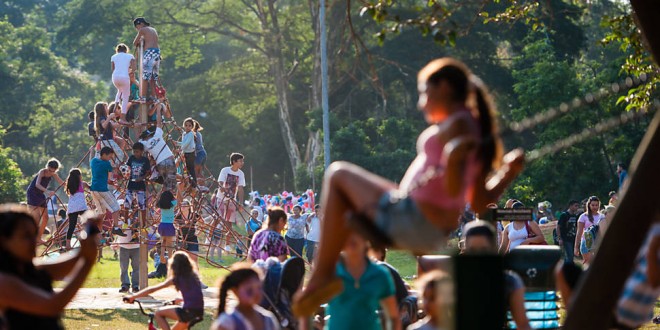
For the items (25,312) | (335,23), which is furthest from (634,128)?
(25,312)

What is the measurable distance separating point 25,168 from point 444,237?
181 feet

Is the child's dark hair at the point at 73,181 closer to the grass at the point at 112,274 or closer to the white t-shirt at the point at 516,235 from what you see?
the grass at the point at 112,274

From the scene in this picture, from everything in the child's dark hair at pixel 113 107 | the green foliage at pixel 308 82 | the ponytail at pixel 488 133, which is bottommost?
the ponytail at pixel 488 133

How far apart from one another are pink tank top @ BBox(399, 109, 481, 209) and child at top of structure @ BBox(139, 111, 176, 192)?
14.9 m

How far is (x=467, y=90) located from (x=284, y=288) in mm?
4885

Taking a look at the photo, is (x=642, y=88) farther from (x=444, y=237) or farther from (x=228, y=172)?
(x=228, y=172)

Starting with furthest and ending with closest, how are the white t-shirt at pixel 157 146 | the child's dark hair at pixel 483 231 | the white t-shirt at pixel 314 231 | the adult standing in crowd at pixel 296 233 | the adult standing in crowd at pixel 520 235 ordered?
the white t-shirt at pixel 314 231 < the adult standing in crowd at pixel 296 233 < the white t-shirt at pixel 157 146 < the adult standing in crowd at pixel 520 235 < the child's dark hair at pixel 483 231

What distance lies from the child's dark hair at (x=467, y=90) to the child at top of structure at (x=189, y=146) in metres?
Result: 15.9

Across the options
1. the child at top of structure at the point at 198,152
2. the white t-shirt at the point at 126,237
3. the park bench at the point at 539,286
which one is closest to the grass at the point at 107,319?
the white t-shirt at the point at 126,237

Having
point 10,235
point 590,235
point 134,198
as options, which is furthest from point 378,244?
point 134,198

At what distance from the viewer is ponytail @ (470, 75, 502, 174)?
5.76 meters

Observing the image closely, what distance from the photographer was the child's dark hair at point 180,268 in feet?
39.3

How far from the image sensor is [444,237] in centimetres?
616

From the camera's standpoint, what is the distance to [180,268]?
12.0 meters
